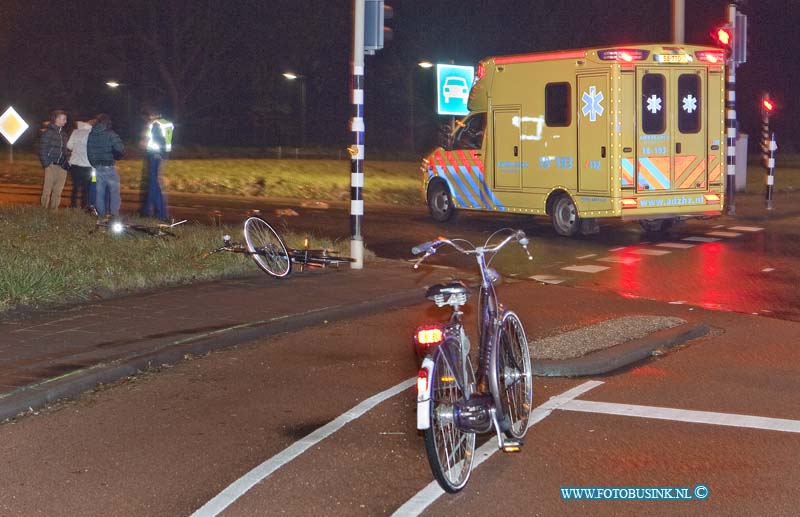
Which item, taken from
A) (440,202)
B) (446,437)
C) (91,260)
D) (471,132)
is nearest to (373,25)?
(91,260)

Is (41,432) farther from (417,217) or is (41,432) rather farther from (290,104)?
(290,104)

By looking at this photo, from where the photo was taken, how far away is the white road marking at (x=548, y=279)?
13806 mm

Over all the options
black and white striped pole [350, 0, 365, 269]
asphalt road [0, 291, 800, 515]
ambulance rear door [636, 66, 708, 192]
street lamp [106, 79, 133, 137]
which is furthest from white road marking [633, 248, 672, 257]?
street lamp [106, 79, 133, 137]

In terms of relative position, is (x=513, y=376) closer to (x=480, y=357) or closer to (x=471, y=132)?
(x=480, y=357)

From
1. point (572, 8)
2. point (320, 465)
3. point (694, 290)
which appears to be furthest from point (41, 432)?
point (572, 8)

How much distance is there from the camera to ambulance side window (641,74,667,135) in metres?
17.5

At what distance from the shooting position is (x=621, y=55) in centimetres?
1708

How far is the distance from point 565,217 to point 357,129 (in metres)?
6.02

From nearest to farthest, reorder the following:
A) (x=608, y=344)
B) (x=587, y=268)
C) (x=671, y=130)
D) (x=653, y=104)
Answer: (x=608, y=344) → (x=587, y=268) → (x=653, y=104) → (x=671, y=130)

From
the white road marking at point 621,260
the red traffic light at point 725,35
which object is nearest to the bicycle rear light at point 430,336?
the white road marking at point 621,260

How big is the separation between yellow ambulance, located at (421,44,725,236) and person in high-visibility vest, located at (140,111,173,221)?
532cm

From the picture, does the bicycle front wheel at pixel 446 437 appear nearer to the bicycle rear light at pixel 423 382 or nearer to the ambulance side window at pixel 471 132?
the bicycle rear light at pixel 423 382

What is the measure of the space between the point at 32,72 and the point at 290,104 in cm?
1379

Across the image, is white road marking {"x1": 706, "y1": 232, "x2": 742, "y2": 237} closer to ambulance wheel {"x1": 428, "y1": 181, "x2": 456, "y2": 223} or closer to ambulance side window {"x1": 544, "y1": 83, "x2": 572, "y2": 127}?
ambulance side window {"x1": 544, "y1": 83, "x2": 572, "y2": 127}
